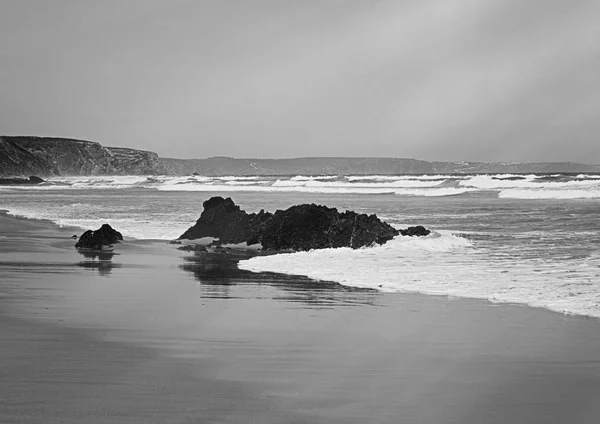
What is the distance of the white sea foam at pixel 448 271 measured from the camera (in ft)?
25.5

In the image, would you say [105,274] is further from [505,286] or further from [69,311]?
[505,286]

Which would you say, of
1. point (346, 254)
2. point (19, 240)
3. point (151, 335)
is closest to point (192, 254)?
point (346, 254)

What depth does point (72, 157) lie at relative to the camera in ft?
476

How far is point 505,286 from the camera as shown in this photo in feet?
27.6

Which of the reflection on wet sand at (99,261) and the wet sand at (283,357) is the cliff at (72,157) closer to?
the reflection on wet sand at (99,261)

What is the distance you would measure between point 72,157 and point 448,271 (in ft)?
473

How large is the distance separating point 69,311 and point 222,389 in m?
3.16

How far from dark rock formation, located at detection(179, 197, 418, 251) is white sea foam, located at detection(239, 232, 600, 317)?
1.70ft

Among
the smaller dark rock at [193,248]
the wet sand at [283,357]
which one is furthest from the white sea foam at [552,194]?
the wet sand at [283,357]

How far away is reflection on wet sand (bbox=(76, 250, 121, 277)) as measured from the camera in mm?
10539

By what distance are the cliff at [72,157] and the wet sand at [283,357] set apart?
12715cm

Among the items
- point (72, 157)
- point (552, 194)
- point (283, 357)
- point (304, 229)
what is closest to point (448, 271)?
point (304, 229)

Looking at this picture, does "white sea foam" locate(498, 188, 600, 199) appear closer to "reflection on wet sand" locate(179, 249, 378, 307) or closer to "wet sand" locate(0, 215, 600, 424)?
"reflection on wet sand" locate(179, 249, 378, 307)

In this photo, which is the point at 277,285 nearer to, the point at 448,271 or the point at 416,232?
the point at 448,271
